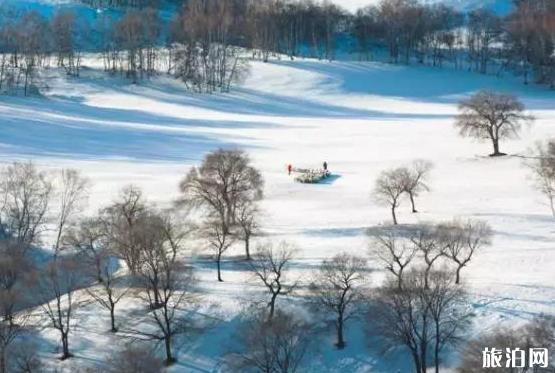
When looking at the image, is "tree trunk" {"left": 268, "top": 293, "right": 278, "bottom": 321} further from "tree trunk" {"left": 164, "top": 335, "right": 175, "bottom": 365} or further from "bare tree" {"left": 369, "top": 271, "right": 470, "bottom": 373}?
"tree trunk" {"left": 164, "top": 335, "right": 175, "bottom": 365}

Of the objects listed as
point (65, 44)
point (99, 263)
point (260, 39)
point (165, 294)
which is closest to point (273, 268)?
point (165, 294)

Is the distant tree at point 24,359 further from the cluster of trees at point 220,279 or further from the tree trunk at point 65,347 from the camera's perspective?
the tree trunk at point 65,347

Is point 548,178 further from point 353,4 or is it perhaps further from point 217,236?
point 353,4

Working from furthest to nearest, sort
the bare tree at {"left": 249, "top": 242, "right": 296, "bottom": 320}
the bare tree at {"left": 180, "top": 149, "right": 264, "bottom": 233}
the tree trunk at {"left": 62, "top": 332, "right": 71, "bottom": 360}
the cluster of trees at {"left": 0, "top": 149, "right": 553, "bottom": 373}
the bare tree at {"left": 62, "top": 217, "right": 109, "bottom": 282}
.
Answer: the bare tree at {"left": 180, "top": 149, "right": 264, "bottom": 233}, the bare tree at {"left": 62, "top": 217, "right": 109, "bottom": 282}, the bare tree at {"left": 249, "top": 242, "right": 296, "bottom": 320}, the tree trunk at {"left": 62, "top": 332, "right": 71, "bottom": 360}, the cluster of trees at {"left": 0, "top": 149, "right": 553, "bottom": 373}

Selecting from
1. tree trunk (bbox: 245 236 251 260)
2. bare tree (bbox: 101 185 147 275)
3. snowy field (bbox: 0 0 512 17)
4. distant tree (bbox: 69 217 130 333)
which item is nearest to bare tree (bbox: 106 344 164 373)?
distant tree (bbox: 69 217 130 333)

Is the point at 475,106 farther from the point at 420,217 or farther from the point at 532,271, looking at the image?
the point at 532,271
